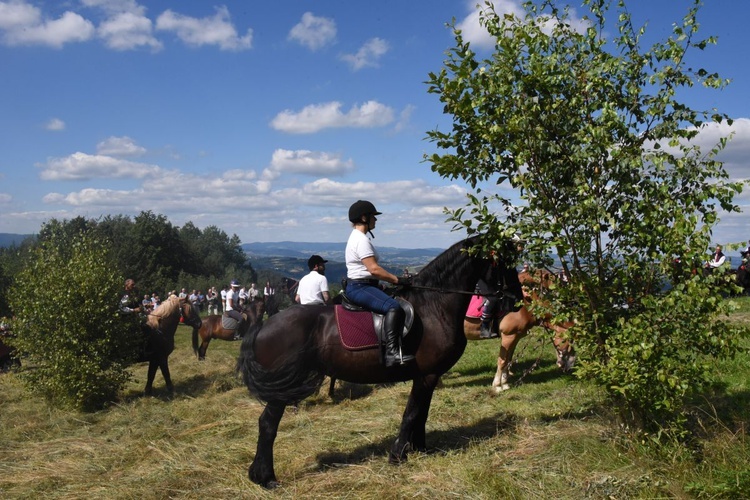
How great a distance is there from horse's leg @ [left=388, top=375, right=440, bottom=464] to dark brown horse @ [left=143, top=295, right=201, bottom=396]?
689 cm

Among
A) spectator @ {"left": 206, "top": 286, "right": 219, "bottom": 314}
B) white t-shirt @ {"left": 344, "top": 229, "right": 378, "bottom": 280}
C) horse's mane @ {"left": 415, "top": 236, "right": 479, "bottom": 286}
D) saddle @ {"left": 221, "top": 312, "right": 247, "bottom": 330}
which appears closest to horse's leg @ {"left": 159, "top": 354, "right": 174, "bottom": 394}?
saddle @ {"left": 221, "top": 312, "right": 247, "bottom": 330}

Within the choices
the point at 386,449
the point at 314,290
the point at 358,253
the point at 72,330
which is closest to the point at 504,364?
the point at 386,449

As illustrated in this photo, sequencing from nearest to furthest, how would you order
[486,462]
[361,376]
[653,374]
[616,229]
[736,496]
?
[736,496] → [653,374] → [616,229] → [486,462] → [361,376]

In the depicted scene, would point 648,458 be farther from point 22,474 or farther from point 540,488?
point 22,474

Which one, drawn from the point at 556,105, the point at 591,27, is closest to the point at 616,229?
the point at 556,105

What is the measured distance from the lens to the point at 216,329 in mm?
17578

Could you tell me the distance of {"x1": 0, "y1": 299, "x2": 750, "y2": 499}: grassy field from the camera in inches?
197

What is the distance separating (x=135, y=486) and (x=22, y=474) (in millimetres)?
1718

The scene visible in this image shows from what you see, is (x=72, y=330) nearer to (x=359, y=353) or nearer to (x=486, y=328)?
(x=359, y=353)

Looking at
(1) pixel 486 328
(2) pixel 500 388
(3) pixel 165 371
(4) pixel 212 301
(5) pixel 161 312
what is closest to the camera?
(2) pixel 500 388

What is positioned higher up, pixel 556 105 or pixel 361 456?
pixel 556 105

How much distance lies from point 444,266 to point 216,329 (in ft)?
41.6

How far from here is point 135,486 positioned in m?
5.84

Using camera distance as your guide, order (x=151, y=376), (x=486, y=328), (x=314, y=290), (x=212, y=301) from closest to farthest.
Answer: (x=486, y=328), (x=314, y=290), (x=151, y=376), (x=212, y=301)
